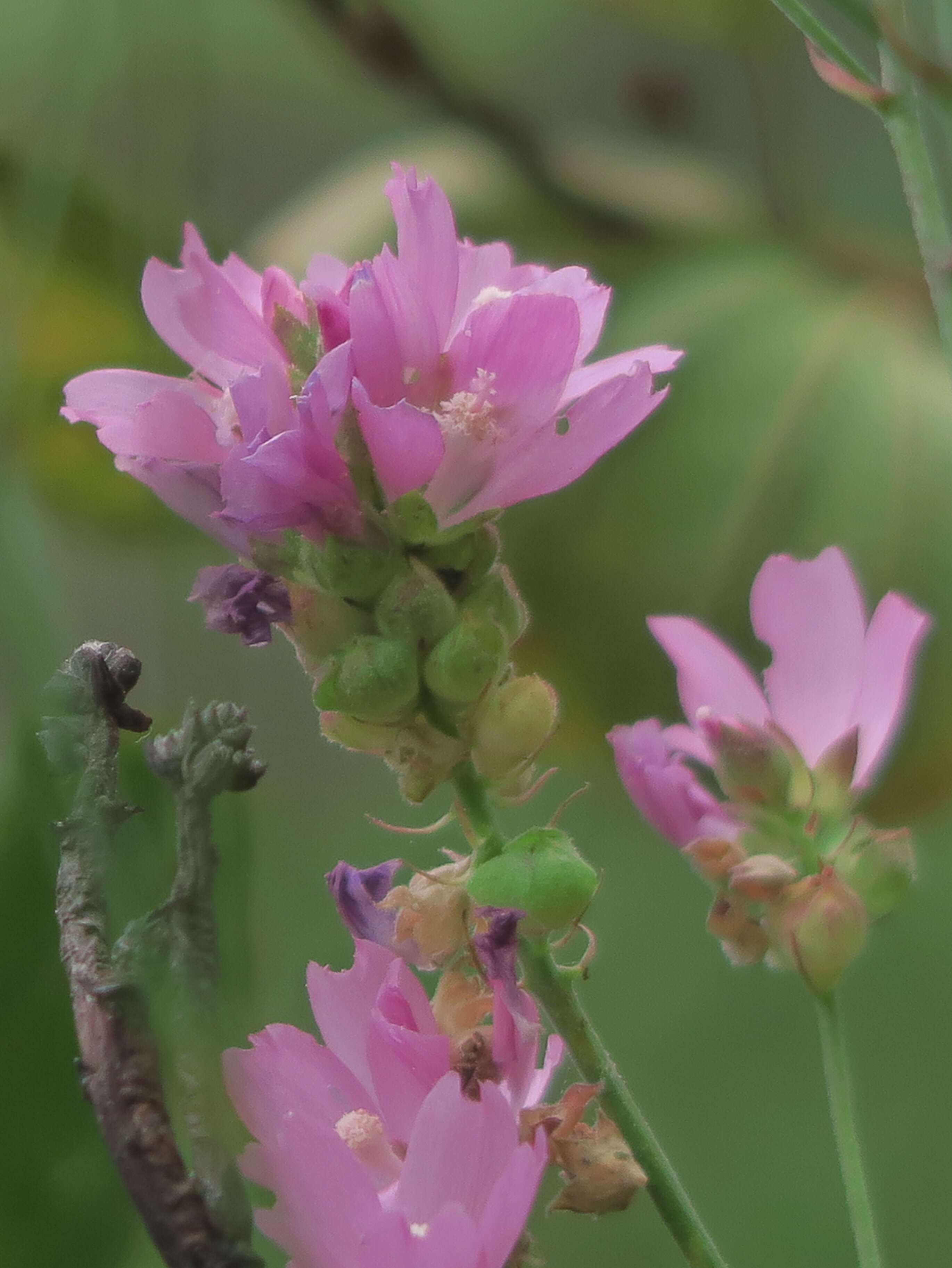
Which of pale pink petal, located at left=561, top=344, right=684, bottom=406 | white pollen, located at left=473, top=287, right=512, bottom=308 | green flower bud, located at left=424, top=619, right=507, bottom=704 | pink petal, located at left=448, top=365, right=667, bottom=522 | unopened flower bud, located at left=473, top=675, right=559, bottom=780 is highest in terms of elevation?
white pollen, located at left=473, top=287, right=512, bottom=308

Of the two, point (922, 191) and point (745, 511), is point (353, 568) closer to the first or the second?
point (922, 191)

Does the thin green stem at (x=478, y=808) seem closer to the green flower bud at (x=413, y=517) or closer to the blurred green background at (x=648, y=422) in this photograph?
the green flower bud at (x=413, y=517)

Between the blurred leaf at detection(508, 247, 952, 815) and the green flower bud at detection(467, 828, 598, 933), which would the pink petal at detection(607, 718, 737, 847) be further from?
the blurred leaf at detection(508, 247, 952, 815)

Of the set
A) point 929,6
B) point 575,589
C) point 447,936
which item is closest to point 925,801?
point 575,589

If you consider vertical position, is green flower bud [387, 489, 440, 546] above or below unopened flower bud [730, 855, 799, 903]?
above

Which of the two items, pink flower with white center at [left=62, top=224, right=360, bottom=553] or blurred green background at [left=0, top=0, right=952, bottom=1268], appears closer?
pink flower with white center at [left=62, top=224, right=360, bottom=553]

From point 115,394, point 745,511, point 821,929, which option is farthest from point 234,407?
point 745,511

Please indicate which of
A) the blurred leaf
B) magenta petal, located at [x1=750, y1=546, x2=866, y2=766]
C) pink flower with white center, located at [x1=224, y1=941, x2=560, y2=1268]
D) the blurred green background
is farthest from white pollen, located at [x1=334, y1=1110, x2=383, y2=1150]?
the blurred leaf
